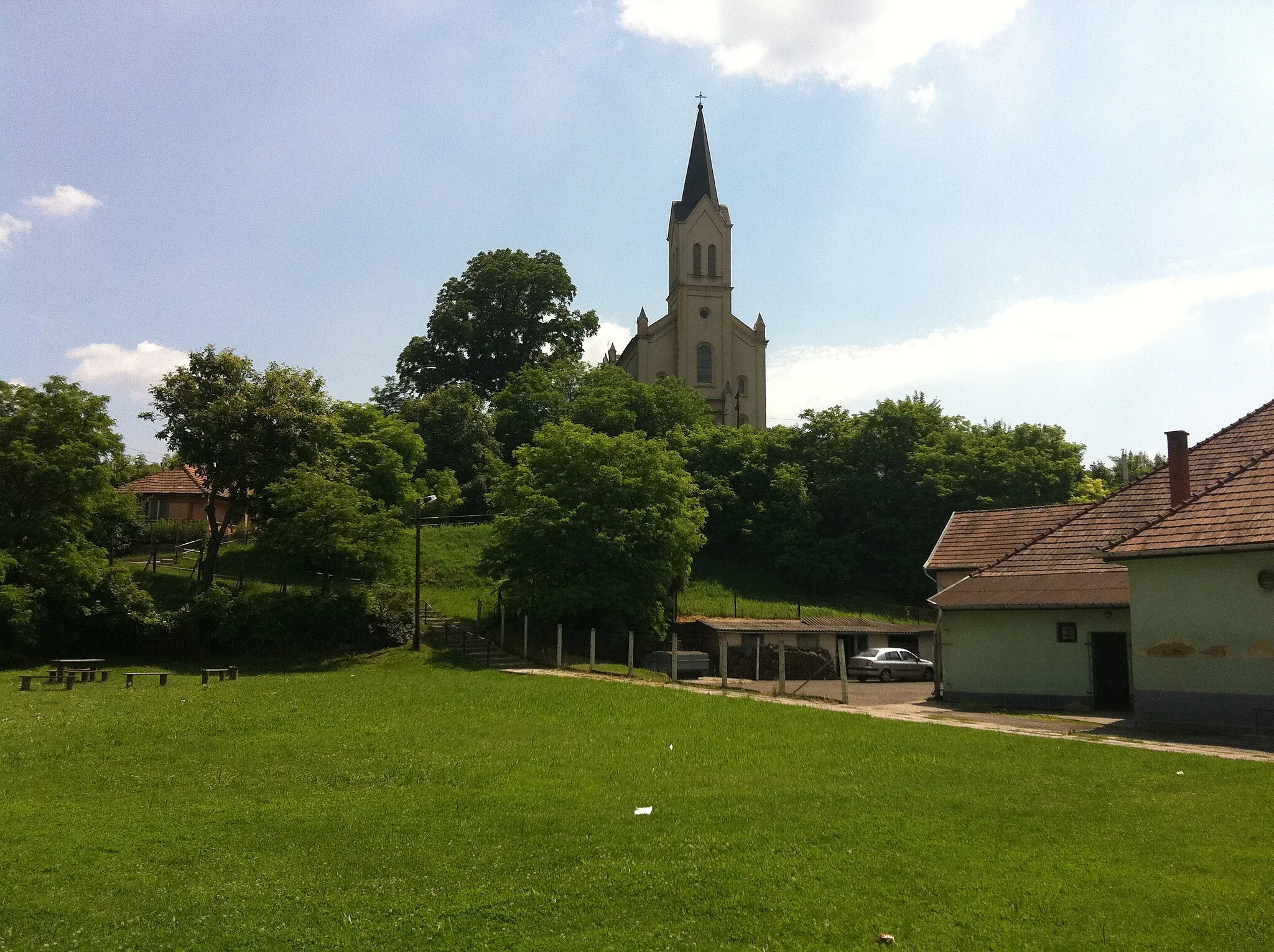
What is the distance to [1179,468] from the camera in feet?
74.4

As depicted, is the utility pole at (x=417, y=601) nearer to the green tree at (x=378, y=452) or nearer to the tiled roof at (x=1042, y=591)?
the green tree at (x=378, y=452)

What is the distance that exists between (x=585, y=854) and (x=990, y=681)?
1810cm

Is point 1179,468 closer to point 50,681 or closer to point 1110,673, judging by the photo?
point 1110,673

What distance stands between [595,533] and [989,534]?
13515 millimetres

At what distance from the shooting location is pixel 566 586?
35.9 metres

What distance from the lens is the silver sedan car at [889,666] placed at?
117 ft

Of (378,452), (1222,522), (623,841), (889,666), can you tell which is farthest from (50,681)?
(1222,522)

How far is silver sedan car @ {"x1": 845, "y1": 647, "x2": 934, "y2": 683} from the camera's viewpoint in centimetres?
3569

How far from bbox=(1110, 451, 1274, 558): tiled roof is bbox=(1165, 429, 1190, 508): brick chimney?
2810 mm

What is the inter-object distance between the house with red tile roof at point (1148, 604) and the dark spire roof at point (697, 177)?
58805mm

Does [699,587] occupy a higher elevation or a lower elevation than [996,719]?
higher

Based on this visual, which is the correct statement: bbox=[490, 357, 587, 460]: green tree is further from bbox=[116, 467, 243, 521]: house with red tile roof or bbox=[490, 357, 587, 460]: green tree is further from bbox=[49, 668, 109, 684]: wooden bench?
bbox=[49, 668, 109, 684]: wooden bench

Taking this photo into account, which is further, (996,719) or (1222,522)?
(996,719)

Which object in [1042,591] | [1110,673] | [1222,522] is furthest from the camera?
[1042,591]
